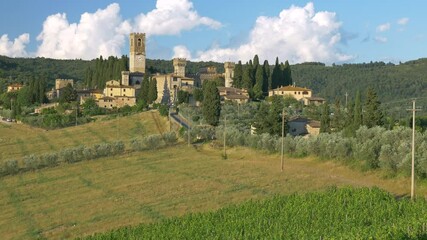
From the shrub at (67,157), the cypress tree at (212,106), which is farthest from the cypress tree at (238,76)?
the shrub at (67,157)

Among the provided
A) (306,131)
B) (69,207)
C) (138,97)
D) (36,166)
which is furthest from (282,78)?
(69,207)

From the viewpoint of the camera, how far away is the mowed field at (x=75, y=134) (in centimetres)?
7106

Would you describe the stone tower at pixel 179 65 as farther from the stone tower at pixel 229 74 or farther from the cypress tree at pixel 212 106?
the cypress tree at pixel 212 106

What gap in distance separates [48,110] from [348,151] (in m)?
61.5

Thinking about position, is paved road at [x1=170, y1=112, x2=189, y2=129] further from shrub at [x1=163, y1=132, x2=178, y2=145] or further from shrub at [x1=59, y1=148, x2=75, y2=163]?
shrub at [x1=59, y1=148, x2=75, y2=163]

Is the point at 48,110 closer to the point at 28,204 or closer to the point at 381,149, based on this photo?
the point at 28,204

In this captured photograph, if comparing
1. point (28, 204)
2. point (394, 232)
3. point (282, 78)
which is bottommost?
point (28, 204)

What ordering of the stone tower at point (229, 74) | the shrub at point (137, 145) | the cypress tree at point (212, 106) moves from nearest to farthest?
1. the shrub at point (137, 145)
2. the cypress tree at point (212, 106)
3. the stone tower at point (229, 74)

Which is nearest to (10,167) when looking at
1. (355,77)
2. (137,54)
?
(137,54)

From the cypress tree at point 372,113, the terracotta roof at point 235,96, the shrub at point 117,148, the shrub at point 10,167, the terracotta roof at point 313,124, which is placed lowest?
the shrub at point 10,167

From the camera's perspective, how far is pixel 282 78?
103625 millimetres

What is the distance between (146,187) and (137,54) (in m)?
76.1

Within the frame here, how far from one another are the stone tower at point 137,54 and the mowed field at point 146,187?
196ft

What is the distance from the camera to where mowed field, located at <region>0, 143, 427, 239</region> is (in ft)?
114
